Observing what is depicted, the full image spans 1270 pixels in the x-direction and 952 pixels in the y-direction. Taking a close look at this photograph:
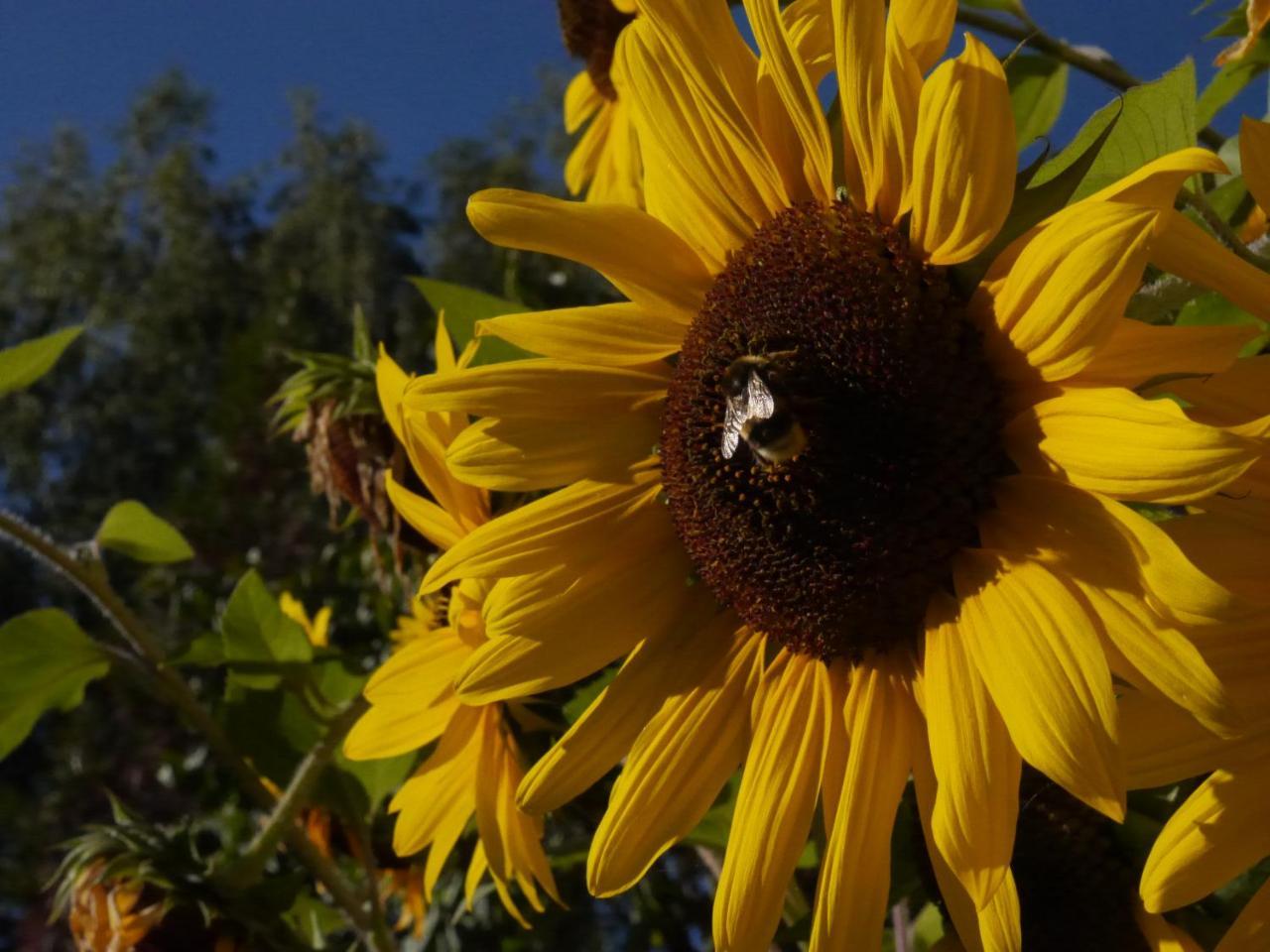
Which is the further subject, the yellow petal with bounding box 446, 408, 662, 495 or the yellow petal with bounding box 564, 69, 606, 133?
the yellow petal with bounding box 564, 69, 606, 133

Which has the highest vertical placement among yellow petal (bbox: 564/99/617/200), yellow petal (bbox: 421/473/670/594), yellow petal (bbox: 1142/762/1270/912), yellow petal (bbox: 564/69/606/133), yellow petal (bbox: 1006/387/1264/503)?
yellow petal (bbox: 564/69/606/133)

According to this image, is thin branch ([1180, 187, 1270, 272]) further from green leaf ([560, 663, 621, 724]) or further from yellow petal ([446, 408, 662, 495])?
green leaf ([560, 663, 621, 724])

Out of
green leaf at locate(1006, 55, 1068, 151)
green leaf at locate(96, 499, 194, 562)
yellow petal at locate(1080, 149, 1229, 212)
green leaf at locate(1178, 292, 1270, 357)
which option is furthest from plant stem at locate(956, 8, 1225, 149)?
green leaf at locate(96, 499, 194, 562)

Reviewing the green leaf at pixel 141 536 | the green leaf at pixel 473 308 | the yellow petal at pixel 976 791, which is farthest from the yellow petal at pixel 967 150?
the green leaf at pixel 141 536

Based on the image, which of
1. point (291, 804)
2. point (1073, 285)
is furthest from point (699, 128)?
point (291, 804)

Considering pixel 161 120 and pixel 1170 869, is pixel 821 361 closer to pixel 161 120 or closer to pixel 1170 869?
pixel 1170 869

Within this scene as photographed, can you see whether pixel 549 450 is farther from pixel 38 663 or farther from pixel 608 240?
pixel 38 663

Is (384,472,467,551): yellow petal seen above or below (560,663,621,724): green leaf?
above
